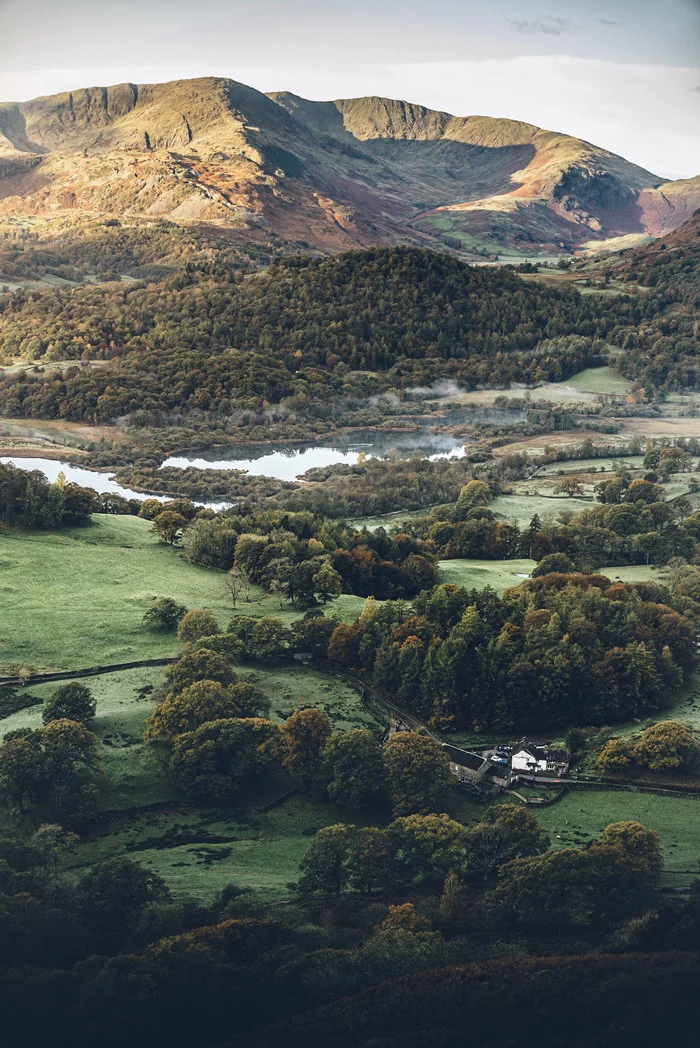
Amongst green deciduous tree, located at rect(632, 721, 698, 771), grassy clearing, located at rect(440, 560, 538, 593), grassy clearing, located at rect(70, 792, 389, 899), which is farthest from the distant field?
grassy clearing, located at rect(70, 792, 389, 899)

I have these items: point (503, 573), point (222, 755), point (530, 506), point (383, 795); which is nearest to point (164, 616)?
point (222, 755)

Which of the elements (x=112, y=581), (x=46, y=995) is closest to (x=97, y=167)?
(x=112, y=581)

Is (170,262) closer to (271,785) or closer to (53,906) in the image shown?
(271,785)

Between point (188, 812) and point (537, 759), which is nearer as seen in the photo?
point (188, 812)

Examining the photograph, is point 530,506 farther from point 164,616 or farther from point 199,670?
point 199,670

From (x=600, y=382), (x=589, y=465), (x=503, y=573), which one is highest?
Answer: (x=600, y=382)

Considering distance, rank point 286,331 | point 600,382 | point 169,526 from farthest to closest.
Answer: point 600,382 → point 286,331 → point 169,526

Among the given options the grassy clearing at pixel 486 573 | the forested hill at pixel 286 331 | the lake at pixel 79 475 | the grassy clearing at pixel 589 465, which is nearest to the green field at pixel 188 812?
the grassy clearing at pixel 486 573

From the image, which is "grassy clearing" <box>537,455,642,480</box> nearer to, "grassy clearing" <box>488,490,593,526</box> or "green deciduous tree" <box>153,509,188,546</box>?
"grassy clearing" <box>488,490,593,526</box>
